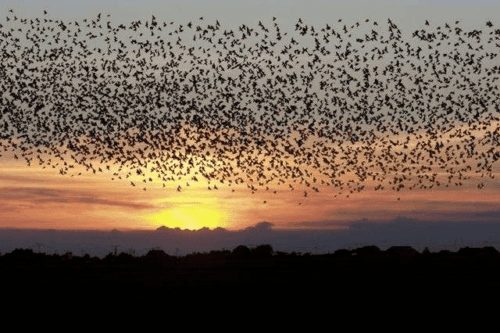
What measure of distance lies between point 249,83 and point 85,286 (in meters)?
13.0

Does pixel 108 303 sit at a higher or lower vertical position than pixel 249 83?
lower

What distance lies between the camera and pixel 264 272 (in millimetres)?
42688

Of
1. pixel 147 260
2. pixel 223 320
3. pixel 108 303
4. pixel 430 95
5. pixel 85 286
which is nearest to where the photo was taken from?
pixel 223 320

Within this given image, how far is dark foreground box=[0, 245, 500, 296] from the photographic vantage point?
3772 centimetres

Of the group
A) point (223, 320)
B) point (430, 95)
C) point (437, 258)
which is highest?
point (430, 95)

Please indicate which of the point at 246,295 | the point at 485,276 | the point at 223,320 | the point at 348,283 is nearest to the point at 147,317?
the point at 223,320

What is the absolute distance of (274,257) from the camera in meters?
50.8

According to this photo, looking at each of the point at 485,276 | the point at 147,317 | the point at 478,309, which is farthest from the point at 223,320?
the point at 485,276

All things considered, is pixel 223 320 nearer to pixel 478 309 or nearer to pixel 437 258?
pixel 478 309

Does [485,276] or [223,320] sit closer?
[223,320]

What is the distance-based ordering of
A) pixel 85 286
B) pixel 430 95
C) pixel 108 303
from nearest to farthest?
pixel 108 303 → pixel 85 286 → pixel 430 95

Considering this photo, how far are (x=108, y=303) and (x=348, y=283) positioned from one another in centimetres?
934

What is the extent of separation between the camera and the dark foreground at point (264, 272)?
37719 millimetres

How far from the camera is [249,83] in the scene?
46812 mm
